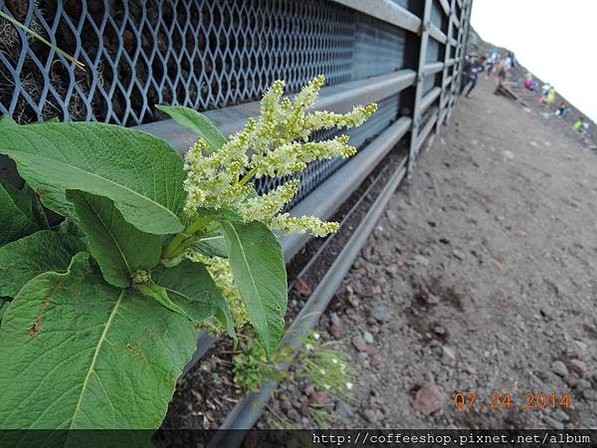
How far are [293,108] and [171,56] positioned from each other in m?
0.87

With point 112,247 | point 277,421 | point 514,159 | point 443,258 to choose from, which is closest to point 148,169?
point 112,247

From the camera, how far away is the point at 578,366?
344 centimetres

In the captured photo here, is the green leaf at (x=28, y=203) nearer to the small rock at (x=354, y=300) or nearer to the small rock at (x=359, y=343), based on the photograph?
the small rock at (x=359, y=343)

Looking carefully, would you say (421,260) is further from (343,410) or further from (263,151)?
(263,151)

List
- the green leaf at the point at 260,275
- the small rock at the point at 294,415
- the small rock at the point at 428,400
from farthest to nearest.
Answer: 1. the small rock at the point at 428,400
2. the small rock at the point at 294,415
3. the green leaf at the point at 260,275

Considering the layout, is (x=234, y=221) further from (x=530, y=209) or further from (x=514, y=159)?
(x=514, y=159)

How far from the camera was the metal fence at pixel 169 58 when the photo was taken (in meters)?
1.05

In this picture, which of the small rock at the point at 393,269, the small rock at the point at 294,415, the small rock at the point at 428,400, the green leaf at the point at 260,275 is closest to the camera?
the green leaf at the point at 260,275

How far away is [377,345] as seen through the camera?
3.02m

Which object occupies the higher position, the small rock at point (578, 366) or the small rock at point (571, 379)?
the small rock at point (578, 366)

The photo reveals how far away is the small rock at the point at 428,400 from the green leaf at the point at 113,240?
2.31m
